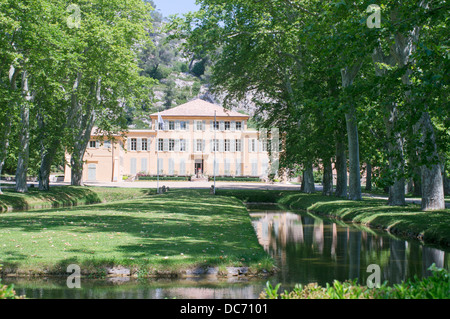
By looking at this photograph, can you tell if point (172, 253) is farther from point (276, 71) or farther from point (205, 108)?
point (205, 108)

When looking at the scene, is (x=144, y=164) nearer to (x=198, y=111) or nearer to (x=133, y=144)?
(x=133, y=144)

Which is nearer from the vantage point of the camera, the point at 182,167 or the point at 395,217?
the point at 395,217

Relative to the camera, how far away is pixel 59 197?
30484 millimetres

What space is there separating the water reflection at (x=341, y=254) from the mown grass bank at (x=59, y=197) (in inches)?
567

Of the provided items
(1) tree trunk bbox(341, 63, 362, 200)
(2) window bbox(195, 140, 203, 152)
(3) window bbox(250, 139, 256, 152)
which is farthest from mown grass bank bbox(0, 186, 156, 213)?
(3) window bbox(250, 139, 256, 152)

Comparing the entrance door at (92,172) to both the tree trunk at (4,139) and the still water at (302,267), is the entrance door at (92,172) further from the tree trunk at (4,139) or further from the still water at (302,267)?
the still water at (302,267)

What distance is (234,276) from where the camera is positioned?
8.82 m

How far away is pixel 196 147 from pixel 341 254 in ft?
206

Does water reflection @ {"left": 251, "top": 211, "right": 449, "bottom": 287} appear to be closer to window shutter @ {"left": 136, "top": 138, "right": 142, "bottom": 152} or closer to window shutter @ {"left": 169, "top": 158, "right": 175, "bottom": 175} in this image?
window shutter @ {"left": 169, "top": 158, "right": 175, "bottom": 175}

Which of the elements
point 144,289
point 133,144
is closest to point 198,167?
point 133,144

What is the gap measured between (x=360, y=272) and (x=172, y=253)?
12.5ft

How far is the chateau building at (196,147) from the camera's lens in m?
72.5
